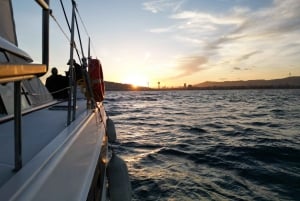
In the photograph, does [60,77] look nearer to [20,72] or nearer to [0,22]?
[0,22]

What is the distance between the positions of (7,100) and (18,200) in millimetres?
2993

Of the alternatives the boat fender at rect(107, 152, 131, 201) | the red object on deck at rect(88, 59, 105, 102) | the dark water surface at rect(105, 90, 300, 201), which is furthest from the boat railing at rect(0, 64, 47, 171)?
the dark water surface at rect(105, 90, 300, 201)

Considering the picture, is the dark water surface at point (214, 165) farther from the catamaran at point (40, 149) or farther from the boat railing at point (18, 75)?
the boat railing at point (18, 75)

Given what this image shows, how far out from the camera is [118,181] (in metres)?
4.61

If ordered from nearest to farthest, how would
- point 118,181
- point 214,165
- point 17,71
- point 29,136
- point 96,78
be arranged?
1. point 17,71
2. point 29,136
3. point 118,181
4. point 96,78
5. point 214,165

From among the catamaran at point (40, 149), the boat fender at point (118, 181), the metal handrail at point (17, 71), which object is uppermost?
the metal handrail at point (17, 71)

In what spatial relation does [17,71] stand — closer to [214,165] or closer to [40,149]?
[40,149]

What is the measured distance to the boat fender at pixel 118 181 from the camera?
4.36 meters

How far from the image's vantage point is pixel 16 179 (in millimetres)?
1629

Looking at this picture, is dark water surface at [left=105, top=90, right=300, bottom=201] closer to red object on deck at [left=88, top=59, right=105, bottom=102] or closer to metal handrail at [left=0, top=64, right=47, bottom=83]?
red object on deck at [left=88, top=59, right=105, bottom=102]

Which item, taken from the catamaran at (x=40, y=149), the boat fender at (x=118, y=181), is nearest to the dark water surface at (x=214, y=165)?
the boat fender at (x=118, y=181)

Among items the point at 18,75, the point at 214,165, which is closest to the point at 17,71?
the point at 18,75

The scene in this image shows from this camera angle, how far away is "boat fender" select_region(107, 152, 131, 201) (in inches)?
171

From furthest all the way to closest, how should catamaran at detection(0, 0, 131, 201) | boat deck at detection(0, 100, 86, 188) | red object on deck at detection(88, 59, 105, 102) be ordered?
1. red object on deck at detection(88, 59, 105, 102)
2. boat deck at detection(0, 100, 86, 188)
3. catamaran at detection(0, 0, 131, 201)
